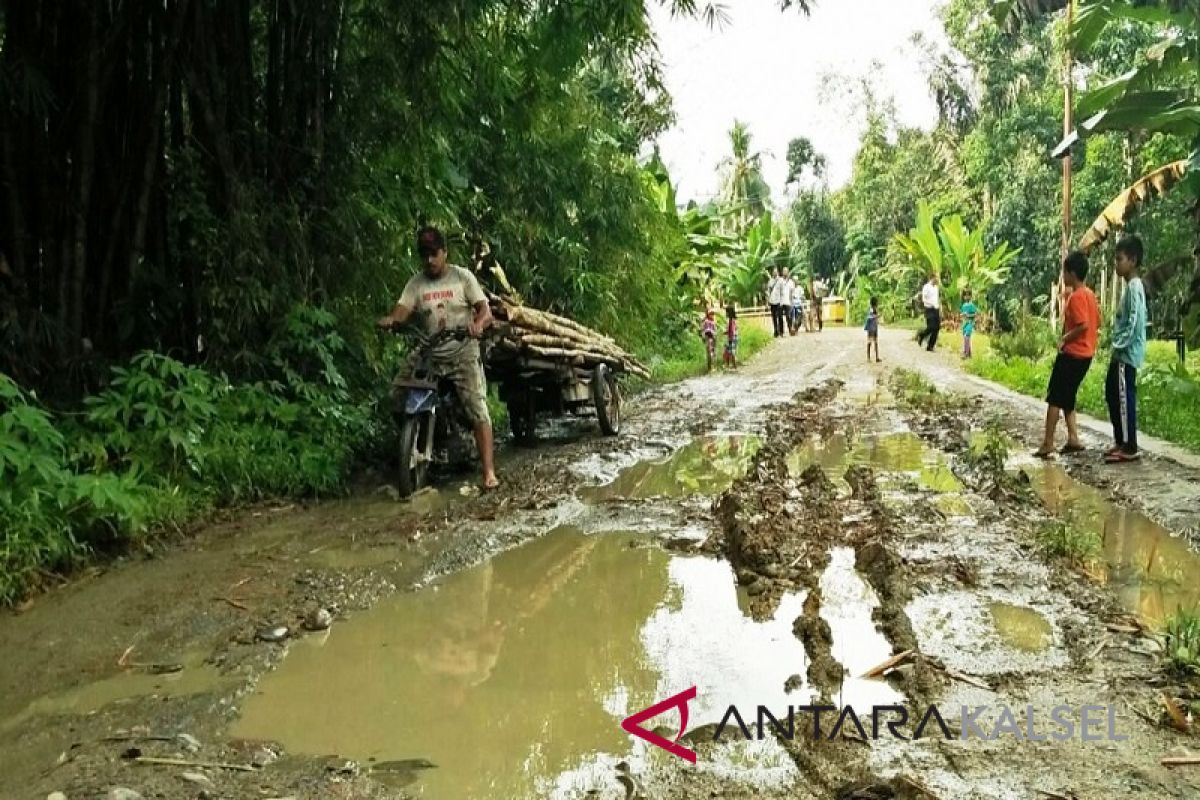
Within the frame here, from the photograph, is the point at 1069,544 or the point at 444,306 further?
the point at 444,306

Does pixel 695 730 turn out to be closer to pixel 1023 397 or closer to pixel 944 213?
pixel 1023 397

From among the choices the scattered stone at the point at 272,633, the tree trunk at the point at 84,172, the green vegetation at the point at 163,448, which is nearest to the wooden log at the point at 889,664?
the scattered stone at the point at 272,633

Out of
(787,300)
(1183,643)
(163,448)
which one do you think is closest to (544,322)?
(163,448)

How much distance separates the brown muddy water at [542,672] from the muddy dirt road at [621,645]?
0.5 inches

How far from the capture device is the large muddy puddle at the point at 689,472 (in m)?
6.40

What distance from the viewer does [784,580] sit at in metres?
4.21

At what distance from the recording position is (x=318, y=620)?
12.4 feet

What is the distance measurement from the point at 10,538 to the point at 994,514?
17.1 ft

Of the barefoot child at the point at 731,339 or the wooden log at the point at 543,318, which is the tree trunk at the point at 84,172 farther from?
the barefoot child at the point at 731,339

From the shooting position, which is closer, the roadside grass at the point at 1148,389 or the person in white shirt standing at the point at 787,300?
the roadside grass at the point at 1148,389

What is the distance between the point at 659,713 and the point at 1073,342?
5740mm

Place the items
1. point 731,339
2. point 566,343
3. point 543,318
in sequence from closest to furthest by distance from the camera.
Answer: point 543,318 < point 566,343 < point 731,339

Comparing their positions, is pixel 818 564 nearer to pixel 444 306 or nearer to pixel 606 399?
pixel 444 306

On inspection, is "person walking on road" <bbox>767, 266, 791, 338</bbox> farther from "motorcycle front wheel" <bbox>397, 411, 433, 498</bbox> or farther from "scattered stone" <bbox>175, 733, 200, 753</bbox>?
"scattered stone" <bbox>175, 733, 200, 753</bbox>
